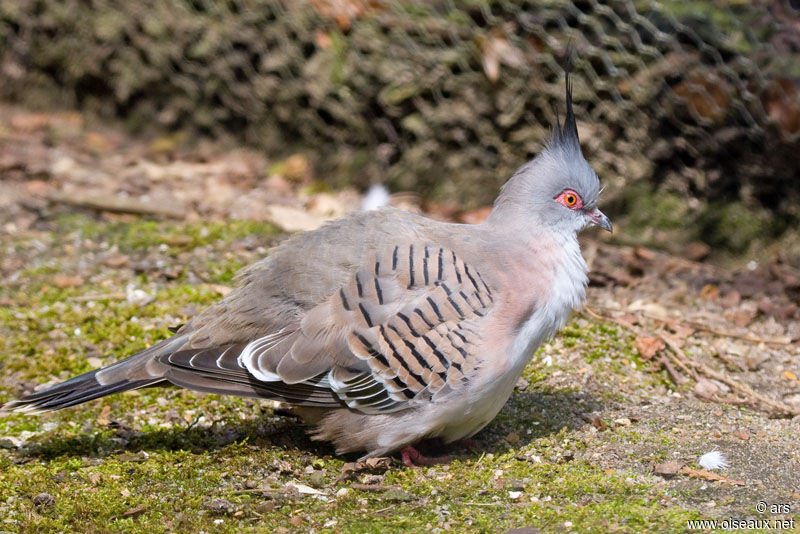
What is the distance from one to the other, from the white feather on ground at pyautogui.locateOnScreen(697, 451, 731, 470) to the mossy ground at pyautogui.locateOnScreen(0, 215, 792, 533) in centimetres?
15

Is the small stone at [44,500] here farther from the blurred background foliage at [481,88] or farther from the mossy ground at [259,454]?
the blurred background foliage at [481,88]

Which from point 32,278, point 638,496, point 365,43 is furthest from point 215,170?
point 638,496

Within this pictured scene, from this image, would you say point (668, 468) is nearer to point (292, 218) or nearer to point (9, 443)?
point (9, 443)

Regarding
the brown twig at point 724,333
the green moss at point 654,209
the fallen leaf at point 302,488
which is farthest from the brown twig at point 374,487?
the green moss at point 654,209

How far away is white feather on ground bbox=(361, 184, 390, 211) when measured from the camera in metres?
6.82

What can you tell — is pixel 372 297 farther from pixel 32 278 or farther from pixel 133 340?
pixel 32 278

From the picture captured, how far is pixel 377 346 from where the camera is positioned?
3904 millimetres

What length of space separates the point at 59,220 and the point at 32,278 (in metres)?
0.81

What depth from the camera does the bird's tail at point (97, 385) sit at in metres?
4.05

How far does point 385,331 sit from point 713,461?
1.41 metres

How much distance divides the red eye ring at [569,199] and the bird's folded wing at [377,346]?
600mm

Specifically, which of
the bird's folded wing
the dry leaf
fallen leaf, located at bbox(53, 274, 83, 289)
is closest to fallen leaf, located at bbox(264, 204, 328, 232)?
fallen leaf, located at bbox(53, 274, 83, 289)

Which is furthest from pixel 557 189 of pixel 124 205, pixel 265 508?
pixel 124 205

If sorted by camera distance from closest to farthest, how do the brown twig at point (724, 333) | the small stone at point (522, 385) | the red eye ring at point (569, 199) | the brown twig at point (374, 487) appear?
the brown twig at point (374, 487)
the red eye ring at point (569, 199)
the small stone at point (522, 385)
the brown twig at point (724, 333)
